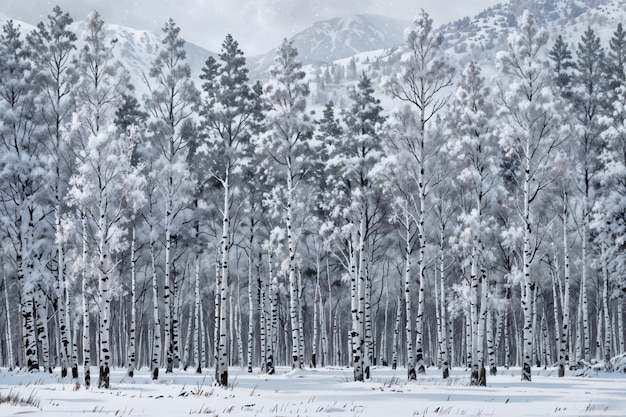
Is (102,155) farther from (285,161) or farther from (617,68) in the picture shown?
(617,68)

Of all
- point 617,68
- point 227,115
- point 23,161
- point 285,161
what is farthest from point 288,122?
point 617,68

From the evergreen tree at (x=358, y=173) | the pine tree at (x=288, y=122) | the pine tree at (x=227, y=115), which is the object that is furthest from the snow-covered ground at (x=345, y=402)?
the pine tree at (x=288, y=122)

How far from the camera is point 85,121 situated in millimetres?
20641

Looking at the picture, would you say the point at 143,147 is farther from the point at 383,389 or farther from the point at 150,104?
the point at 383,389

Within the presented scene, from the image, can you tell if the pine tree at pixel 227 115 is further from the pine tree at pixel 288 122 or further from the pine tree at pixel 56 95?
the pine tree at pixel 56 95

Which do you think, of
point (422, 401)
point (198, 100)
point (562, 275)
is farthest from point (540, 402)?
point (562, 275)

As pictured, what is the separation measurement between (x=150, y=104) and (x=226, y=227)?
741cm

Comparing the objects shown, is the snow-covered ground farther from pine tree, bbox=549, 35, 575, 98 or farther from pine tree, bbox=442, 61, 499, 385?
pine tree, bbox=549, 35, 575, 98

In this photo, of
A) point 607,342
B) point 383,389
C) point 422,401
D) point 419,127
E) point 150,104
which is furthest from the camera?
point 607,342

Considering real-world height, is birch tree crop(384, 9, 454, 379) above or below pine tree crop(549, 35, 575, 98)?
below

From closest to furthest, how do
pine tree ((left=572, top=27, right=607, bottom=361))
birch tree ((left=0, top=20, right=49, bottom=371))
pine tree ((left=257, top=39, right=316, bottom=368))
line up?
pine tree ((left=257, top=39, right=316, bottom=368)) < birch tree ((left=0, top=20, right=49, bottom=371)) < pine tree ((left=572, top=27, right=607, bottom=361))

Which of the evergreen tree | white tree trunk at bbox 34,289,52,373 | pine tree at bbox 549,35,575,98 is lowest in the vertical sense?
white tree trunk at bbox 34,289,52,373

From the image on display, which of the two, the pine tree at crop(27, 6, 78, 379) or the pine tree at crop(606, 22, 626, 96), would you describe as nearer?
the pine tree at crop(27, 6, 78, 379)

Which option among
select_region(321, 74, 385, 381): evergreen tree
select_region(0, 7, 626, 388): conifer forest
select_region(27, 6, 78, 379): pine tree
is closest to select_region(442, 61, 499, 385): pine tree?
select_region(0, 7, 626, 388): conifer forest
